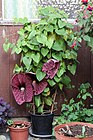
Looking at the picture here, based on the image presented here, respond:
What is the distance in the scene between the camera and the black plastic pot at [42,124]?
131 inches

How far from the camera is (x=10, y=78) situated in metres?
3.58

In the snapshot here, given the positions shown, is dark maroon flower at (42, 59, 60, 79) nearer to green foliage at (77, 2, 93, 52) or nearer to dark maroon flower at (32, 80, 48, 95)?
dark maroon flower at (32, 80, 48, 95)

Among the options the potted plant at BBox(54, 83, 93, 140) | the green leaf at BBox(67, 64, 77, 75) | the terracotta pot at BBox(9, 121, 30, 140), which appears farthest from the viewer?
the green leaf at BBox(67, 64, 77, 75)

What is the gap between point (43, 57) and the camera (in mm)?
3320

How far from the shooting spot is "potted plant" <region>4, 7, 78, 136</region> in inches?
128

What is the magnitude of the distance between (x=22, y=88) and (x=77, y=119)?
2.31 ft

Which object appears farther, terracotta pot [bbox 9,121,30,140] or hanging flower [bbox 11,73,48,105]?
hanging flower [bbox 11,73,48,105]

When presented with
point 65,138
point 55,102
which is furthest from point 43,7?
point 65,138

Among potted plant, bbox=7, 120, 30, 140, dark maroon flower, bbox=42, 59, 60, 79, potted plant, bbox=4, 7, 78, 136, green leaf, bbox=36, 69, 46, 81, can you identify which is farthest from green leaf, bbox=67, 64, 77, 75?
potted plant, bbox=7, 120, 30, 140

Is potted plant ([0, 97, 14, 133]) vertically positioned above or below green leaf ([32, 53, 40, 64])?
below

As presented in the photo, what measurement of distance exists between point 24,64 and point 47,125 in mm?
733

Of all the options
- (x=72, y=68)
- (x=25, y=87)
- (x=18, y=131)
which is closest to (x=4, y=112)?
(x=18, y=131)

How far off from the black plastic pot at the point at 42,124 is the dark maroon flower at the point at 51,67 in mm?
463

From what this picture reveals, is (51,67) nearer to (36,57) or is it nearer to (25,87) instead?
(36,57)
